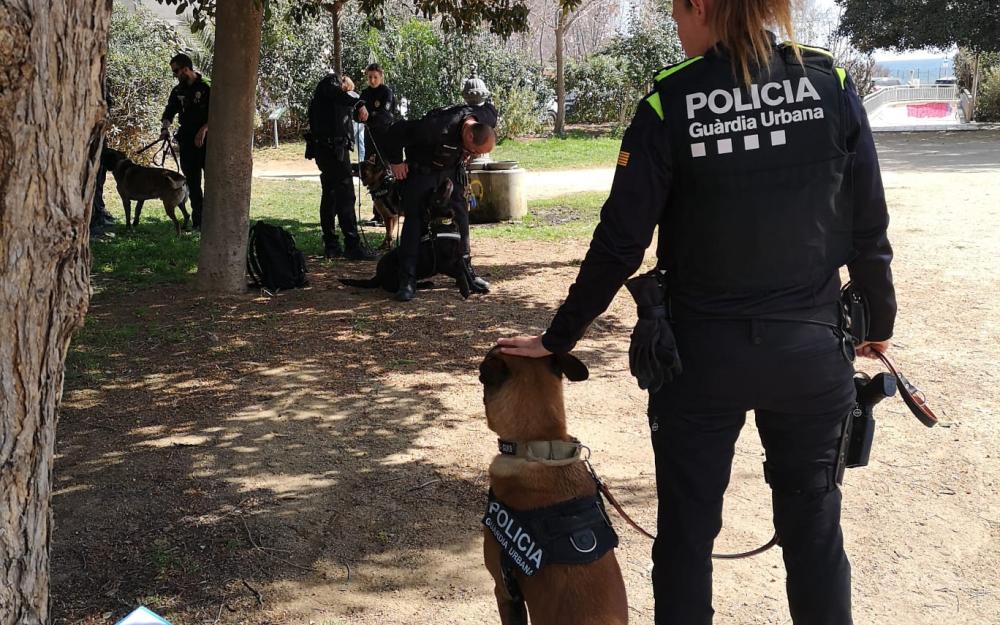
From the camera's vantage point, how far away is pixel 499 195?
1234 centimetres

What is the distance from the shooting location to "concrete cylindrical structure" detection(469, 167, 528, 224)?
12305 millimetres

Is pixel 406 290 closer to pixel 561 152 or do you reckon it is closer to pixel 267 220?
pixel 267 220

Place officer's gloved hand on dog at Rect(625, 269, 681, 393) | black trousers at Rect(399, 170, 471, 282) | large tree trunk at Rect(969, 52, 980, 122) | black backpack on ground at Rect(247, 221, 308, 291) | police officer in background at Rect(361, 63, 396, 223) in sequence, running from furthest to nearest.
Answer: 1. large tree trunk at Rect(969, 52, 980, 122)
2. police officer in background at Rect(361, 63, 396, 223)
3. black backpack on ground at Rect(247, 221, 308, 291)
4. black trousers at Rect(399, 170, 471, 282)
5. officer's gloved hand on dog at Rect(625, 269, 681, 393)

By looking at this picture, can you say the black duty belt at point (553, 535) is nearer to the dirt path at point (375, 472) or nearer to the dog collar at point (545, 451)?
the dog collar at point (545, 451)

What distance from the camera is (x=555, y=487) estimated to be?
2.70 m

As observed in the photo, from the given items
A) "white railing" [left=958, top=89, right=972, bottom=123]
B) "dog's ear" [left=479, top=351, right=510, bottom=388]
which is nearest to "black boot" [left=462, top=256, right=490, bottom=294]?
"dog's ear" [left=479, top=351, right=510, bottom=388]

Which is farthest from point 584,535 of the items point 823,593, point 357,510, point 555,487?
point 357,510

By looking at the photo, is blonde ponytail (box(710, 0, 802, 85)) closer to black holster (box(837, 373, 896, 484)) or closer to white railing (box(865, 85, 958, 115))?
black holster (box(837, 373, 896, 484))

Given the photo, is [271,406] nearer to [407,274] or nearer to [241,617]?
[241,617]

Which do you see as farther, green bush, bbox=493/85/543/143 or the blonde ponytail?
green bush, bbox=493/85/543/143

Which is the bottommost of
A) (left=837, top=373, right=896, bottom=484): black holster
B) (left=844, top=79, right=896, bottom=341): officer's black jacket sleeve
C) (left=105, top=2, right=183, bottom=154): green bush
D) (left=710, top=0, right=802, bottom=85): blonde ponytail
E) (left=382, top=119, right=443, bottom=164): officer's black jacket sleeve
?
(left=837, top=373, right=896, bottom=484): black holster

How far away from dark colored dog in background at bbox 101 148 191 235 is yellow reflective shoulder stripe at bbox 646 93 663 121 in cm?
1014

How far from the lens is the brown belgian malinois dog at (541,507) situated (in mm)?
2480

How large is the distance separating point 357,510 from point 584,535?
1836mm
